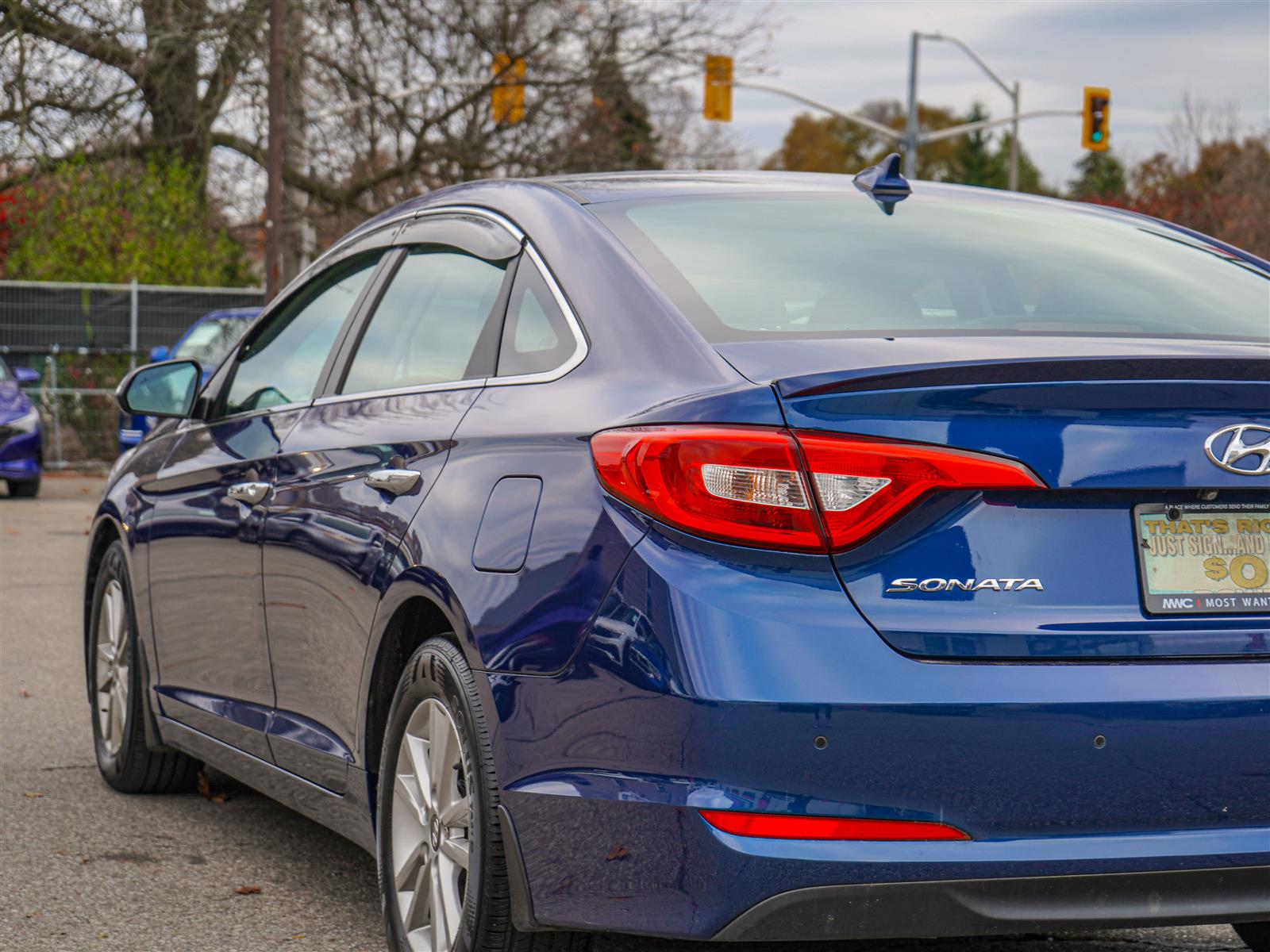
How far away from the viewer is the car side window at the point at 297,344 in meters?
4.62

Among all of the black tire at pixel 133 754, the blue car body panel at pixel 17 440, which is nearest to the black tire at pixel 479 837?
the black tire at pixel 133 754

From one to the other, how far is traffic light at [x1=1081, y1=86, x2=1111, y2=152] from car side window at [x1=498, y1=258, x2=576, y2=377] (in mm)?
28935

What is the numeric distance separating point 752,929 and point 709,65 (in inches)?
975

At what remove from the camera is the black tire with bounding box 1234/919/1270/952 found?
3932mm

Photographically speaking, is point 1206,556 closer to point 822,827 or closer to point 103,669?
point 822,827

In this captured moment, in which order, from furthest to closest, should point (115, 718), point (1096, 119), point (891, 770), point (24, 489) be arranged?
point (1096, 119), point (24, 489), point (115, 718), point (891, 770)

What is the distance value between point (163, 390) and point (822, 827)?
10.7 ft

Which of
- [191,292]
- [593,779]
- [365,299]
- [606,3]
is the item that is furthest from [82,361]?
[593,779]

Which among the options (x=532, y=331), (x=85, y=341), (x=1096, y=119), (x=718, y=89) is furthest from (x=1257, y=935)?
(x=1096, y=119)

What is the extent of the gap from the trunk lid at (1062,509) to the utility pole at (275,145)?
1886cm

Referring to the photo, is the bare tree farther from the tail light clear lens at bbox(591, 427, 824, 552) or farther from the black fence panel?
the tail light clear lens at bbox(591, 427, 824, 552)

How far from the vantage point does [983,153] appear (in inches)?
3757

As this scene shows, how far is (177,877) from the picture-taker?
4676mm

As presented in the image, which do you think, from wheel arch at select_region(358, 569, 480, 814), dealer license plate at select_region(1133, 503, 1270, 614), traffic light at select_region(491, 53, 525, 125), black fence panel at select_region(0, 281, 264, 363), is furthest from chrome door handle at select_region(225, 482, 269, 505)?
traffic light at select_region(491, 53, 525, 125)
